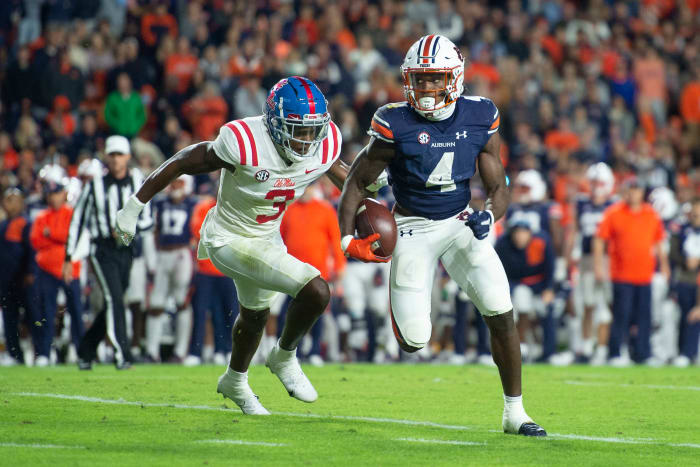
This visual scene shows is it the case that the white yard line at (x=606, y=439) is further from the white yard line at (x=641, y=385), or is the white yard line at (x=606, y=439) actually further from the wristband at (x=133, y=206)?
the white yard line at (x=641, y=385)

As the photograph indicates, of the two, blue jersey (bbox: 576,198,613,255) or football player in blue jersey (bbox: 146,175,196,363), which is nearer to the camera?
football player in blue jersey (bbox: 146,175,196,363)

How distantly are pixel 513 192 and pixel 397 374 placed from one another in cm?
411

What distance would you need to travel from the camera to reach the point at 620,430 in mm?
5996

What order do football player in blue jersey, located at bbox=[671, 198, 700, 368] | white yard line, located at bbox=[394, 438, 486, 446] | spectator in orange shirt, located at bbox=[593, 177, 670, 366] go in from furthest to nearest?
football player in blue jersey, located at bbox=[671, 198, 700, 368] → spectator in orange shirt, located at bbox=[593, 177, 670, 366] → white yard line, located at bbox=[394, 438, 486, 446]

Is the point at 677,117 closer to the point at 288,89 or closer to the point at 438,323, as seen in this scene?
the point at 438,323

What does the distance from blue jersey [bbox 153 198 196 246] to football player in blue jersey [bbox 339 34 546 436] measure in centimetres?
585

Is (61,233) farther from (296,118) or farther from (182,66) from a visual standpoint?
(296,118)


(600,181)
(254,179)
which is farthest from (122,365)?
(600,181)

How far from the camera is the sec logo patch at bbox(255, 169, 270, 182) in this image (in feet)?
19.5

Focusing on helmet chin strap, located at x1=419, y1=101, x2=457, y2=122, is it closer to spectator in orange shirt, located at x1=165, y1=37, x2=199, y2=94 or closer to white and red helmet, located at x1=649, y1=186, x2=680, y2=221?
white and red helmet, located at x1=649, y1=186, x2=680, y2=221

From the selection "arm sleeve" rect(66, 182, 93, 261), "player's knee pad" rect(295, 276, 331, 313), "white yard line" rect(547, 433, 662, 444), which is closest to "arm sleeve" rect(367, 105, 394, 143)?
"player's knee pad" rect(295, 276, 331, 313)

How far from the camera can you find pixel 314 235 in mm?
11289

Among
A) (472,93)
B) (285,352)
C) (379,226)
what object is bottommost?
(285,352)

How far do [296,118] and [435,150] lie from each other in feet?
2.31
